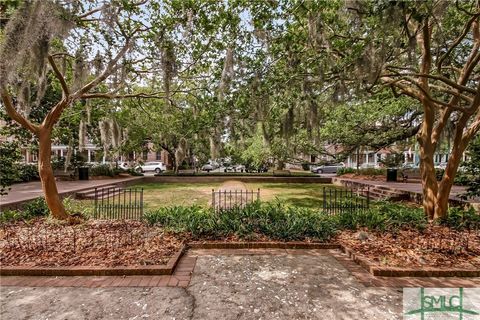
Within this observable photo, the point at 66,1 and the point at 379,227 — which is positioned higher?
the point at 66,1

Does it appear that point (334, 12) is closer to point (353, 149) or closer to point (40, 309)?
point (40, 309)

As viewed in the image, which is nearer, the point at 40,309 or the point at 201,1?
the point at 40,309

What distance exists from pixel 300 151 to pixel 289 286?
16305mm

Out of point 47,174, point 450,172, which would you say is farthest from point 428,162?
point 47,174

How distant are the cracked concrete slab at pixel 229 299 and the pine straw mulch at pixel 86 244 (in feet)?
2.25

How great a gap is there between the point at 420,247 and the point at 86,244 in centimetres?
591

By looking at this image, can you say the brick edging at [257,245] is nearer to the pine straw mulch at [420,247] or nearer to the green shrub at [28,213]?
the pine straw mulch at [420,247]

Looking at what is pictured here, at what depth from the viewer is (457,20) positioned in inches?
283

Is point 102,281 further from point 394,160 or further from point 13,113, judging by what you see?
point 394,160

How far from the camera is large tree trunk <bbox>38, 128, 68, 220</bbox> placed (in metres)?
5.75

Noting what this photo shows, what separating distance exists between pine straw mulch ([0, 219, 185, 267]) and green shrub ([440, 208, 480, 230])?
5.88m

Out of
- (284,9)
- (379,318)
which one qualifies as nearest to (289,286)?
(379,318)

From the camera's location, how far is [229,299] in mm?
3250

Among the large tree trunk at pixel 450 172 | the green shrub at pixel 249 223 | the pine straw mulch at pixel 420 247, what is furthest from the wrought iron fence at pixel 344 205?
the large tree trunk at pixel 450 172
